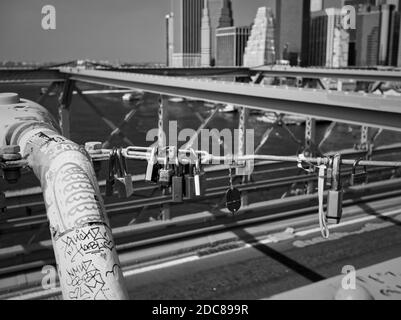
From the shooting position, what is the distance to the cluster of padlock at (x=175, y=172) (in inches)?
197

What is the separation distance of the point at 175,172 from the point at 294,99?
2896 mm

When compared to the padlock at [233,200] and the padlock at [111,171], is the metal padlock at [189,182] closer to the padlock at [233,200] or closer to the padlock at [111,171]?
the padlock at [233,200]

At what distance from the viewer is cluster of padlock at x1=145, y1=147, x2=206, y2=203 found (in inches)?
197

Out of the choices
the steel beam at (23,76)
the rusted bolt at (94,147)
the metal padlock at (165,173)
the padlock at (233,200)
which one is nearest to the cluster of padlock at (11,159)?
the rusted bolt at (94,147)

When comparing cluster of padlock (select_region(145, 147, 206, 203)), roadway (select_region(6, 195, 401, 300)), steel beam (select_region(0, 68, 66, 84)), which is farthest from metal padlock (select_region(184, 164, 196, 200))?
steel beam (select_region(0, 68, 66, 84))

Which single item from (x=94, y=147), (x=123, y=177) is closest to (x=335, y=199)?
(x=123, y=177)

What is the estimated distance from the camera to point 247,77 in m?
17.4

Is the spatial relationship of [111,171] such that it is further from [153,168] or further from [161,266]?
[161,266]

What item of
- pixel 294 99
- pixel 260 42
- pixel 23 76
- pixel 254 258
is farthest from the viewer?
pixel 260 42

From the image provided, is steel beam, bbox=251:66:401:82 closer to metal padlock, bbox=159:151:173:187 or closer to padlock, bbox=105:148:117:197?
metal padlock, bbox=159:151:173:187

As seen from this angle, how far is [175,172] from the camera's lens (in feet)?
17.6
